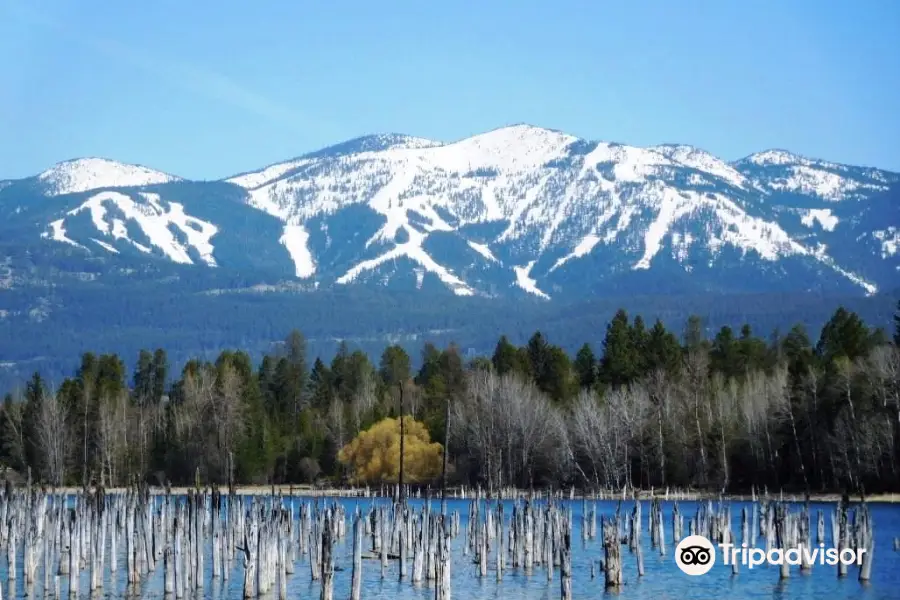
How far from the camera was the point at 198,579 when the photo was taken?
169 feet

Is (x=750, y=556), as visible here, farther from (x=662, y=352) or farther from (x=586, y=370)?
(x=586, y=370)

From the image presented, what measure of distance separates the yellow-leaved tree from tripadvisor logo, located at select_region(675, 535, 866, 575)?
167ft

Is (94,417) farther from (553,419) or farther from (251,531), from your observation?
(251,531)

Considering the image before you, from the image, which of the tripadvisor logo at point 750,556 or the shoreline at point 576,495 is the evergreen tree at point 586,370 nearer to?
the shoreline at point 576,495

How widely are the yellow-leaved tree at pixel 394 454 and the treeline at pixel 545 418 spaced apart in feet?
6.47

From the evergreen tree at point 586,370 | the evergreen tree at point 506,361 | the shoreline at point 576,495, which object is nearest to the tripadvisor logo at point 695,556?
the shoreline at point 576,495

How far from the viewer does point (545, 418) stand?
4306 inches

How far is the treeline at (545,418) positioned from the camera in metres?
92.1

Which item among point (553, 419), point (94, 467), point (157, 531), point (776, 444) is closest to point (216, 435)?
point (94, 467)

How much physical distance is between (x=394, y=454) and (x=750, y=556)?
174 ft

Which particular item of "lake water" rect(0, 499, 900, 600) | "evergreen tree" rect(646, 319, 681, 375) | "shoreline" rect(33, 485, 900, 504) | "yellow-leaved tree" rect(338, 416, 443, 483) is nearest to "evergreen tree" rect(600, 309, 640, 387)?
"evergreen tree" rect(646, 319, 681, 375)

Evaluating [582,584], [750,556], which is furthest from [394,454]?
[582,584]

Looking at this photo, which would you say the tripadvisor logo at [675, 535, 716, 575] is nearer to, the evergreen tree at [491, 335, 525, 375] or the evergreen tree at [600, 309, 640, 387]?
the evergreen tree at [600, 309, 640, 387]

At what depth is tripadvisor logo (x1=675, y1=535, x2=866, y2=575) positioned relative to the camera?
53.7 meters
